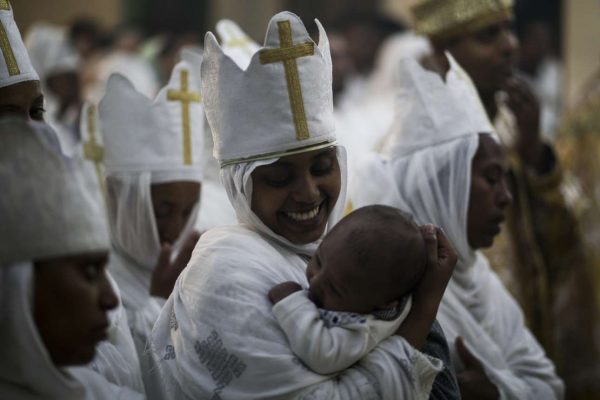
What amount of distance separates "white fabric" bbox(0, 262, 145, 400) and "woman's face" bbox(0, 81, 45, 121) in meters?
1.42

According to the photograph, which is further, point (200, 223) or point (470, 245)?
point (200, 223)

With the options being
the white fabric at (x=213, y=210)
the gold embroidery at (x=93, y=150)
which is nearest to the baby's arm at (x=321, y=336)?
the gold embroidery at (x=93, y=150)

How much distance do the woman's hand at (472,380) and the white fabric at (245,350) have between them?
0.94 m

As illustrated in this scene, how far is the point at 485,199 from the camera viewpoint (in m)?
4.56

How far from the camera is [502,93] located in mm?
6184

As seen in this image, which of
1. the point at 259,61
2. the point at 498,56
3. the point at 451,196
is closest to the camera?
the point at 259,61

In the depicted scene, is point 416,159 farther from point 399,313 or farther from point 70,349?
point 70,349

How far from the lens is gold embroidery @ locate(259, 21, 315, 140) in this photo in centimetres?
A: 356

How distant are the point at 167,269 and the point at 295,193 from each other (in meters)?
1.14

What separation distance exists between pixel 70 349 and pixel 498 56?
12.0ft

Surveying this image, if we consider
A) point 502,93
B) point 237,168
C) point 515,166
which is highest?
point 237,168

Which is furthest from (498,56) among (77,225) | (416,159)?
(77,225)

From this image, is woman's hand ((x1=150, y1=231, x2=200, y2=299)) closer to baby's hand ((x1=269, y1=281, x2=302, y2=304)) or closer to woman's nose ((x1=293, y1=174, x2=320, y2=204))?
woman's nose ((x1=293, y1=174, x2=320, y2=204))

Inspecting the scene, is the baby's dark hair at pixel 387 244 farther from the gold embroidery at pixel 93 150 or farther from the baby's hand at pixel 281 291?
the gold embroidery at pixel 93 150
